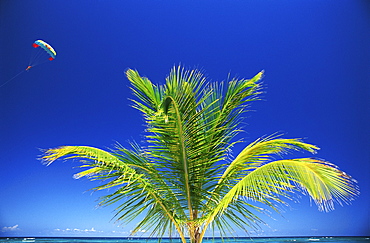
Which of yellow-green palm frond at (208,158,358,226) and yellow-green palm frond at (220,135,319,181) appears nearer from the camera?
yellow-green palm frond at (208,158,358,226)

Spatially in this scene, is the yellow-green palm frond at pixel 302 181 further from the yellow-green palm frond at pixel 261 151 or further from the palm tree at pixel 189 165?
the yellow-green palm frond at pixel 261 151

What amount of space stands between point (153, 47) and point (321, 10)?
4569mm

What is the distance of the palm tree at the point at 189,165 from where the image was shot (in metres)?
3.78

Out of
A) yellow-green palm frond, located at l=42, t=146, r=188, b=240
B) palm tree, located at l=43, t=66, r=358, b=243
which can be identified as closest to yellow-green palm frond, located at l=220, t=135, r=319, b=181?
palm tree, located at l=43, t=66, r=358, b=243

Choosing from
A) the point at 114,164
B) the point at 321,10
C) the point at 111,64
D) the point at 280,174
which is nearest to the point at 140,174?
the point at 114,164

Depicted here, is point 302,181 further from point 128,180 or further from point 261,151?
point 128,180

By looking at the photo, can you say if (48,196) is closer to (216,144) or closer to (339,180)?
(216,144)

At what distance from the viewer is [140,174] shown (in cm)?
410

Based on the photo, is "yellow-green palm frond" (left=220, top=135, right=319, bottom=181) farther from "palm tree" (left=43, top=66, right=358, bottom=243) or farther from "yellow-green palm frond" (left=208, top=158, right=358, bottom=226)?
"yellow-green palm frond" (left=208, top=158, right=358, bottom=226)

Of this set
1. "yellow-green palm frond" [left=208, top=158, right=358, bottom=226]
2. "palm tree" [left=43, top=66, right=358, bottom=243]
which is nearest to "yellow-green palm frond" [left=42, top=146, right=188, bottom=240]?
"palm tree" [left=43, top=66, right=358, bottom=243]

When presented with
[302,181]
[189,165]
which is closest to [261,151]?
[302,181]

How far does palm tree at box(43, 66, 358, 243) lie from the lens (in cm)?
378

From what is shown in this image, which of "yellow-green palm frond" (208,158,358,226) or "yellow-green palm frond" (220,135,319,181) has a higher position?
"yellow-green palm frond" (220,135,319,181)

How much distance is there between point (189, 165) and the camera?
4.16 m
